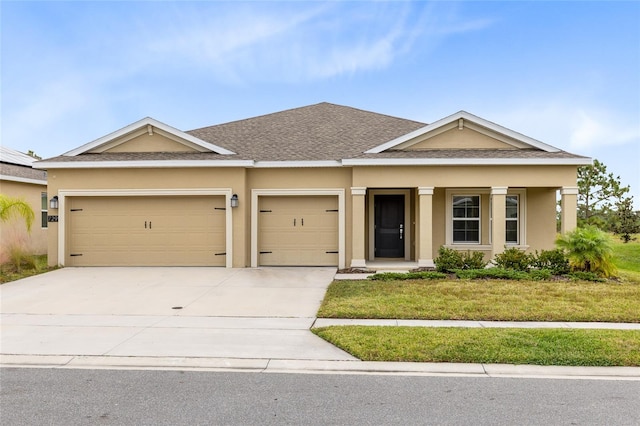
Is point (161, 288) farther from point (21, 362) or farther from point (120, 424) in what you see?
point (120, 424)

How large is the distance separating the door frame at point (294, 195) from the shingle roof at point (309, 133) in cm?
101

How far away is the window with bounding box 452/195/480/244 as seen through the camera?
1513cm

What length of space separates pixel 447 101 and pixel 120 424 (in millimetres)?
21370

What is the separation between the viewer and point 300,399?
4.46 meters

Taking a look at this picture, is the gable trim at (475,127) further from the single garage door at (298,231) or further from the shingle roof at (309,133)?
the single garage door at (298,231)

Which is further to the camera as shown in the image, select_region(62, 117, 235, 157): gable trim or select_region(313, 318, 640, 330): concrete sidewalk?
select_region(62, 117, 235, 157): gable trim

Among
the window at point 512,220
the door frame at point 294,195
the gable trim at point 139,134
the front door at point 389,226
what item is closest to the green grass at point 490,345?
the door frame at point 294,195

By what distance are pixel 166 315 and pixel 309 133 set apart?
35.5ft

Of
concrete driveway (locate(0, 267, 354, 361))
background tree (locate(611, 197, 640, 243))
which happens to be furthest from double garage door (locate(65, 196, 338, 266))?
background tree (locate(611, 197, 640, 243))

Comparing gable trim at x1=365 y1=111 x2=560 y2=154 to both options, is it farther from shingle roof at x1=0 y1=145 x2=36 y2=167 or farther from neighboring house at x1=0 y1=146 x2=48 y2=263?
shingle roof at x1=0 y1=145 x2=36 y2=167

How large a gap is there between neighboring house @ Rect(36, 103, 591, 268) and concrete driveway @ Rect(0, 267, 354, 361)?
1448mm

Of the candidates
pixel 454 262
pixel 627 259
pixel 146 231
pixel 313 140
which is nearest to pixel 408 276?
pixel 454 262

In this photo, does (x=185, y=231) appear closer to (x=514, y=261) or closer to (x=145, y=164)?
(x=145, y=164)

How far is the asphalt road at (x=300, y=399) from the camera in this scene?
4.04 meters
